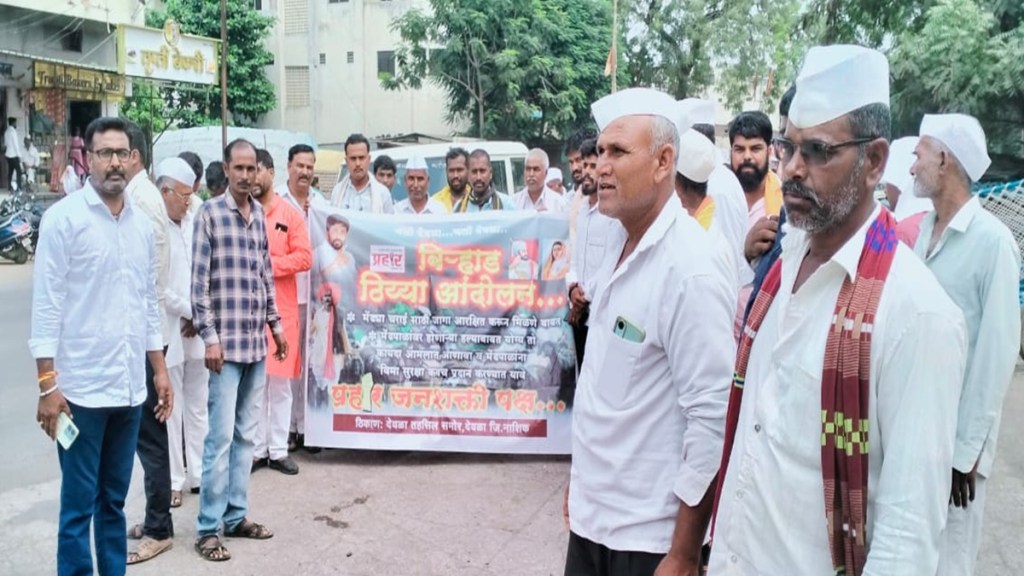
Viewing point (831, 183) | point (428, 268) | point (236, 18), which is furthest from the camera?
point (236, 18)

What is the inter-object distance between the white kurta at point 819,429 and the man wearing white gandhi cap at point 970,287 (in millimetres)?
1164

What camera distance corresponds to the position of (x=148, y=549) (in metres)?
4.05

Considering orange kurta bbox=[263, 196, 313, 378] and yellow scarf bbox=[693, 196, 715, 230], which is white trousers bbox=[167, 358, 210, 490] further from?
yellow scarf bbox=[693, 196, 715, 230]

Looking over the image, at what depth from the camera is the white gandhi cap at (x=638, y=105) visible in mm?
2250

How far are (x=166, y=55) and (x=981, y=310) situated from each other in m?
19.4

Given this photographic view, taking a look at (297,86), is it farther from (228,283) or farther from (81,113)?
(228,283)

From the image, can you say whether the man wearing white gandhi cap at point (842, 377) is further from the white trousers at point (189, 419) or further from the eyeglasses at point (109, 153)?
the white trousers at point (189, 419)

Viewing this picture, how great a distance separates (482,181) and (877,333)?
18.2ft

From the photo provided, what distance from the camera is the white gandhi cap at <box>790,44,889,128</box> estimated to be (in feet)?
5.42

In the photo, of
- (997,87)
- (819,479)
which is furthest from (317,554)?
(997,87)

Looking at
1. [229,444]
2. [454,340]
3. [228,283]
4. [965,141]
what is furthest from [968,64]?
[229,444]

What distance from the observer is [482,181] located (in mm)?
6926

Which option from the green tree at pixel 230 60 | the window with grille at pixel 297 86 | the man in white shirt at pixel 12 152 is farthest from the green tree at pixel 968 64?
the window with grille at pixel 297 86

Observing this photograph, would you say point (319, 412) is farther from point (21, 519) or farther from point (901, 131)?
point (901, 131)
